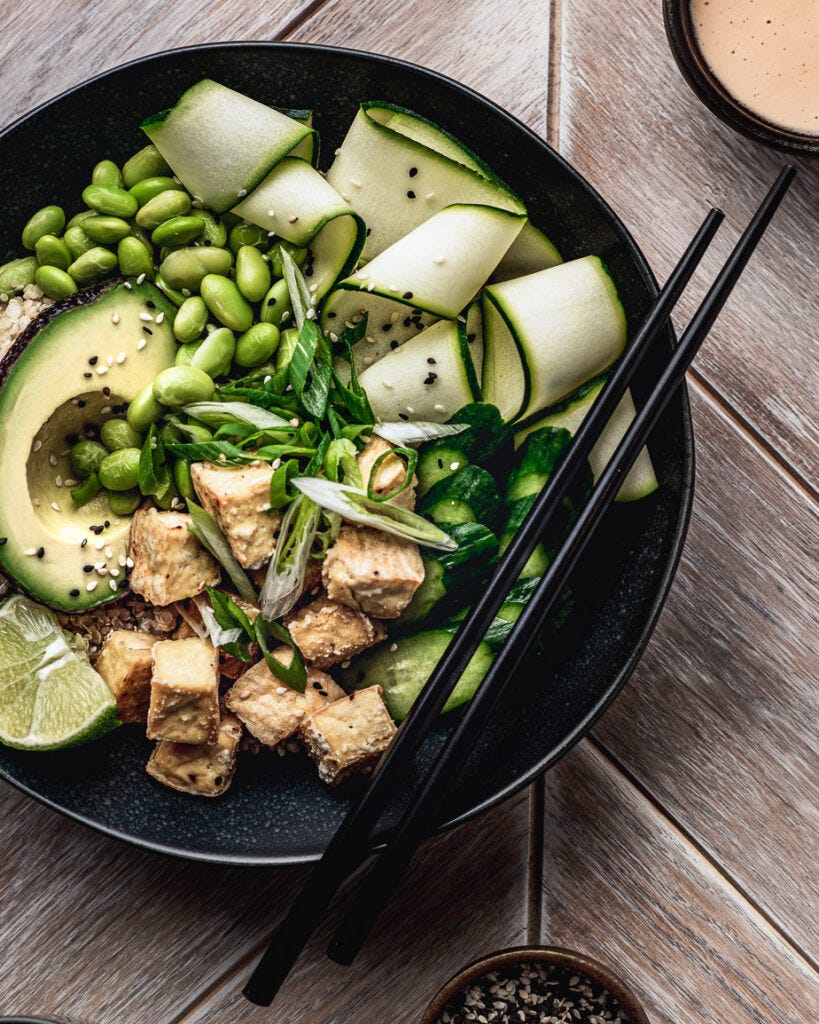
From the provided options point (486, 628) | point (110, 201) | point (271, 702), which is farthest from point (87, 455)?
point (486, 628)

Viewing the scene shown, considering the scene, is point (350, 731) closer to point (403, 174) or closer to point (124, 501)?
point (124, 501)

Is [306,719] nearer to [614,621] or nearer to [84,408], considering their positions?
[614,621]

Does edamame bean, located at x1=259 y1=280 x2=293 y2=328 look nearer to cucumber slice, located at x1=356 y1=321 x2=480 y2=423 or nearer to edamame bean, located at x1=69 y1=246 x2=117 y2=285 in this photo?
cucumber slice, located at x1=356 y1=321 x2=480 y2=423

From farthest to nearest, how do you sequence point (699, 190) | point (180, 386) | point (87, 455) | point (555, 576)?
1. point (699, 190)
2. point (87, 455)
3. point (180, 386)
4. point (555, 576)

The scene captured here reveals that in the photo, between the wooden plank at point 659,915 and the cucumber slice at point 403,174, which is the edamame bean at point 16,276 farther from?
the wooden plank at point 659,915

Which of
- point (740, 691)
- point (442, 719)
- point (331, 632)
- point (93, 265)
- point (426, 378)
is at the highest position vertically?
point (93, 265)

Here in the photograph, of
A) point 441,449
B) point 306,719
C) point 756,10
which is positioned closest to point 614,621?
point 441,449

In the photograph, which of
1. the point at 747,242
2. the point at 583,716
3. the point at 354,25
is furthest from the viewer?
the point at 354,25

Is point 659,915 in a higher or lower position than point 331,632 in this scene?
lower
